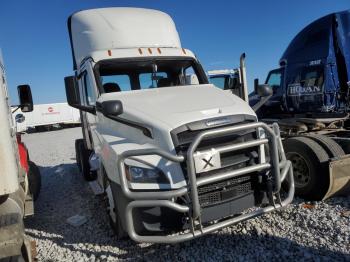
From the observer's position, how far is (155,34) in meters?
5.88

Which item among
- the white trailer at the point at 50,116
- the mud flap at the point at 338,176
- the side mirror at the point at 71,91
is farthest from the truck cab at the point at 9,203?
the white trailer at the point at 50,116

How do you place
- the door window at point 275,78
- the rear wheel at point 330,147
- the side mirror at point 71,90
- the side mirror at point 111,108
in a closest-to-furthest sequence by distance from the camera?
the side mirror at point 111,108, the side mirror at point 71,90, the rear wheel at point 330,147, the door window at point 275,78

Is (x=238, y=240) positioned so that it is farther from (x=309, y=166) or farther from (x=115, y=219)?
(x=309, y=166)

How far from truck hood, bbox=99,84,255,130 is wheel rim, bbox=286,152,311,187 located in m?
1.59

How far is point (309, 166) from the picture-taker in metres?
4.87

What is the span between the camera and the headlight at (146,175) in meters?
3.30

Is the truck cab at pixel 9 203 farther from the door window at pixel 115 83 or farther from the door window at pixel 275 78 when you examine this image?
the door window at pixel 275 78

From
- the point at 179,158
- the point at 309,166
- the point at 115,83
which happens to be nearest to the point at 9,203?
the point at 179,158

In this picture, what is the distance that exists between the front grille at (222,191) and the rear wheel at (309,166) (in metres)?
1.62

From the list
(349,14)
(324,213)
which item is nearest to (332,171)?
(324,213)

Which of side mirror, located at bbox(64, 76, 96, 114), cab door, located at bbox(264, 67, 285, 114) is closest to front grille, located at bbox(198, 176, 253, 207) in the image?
side mirror, located at bbox(64, 76, 96, 114)

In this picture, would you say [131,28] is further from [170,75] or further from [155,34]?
[170,75]

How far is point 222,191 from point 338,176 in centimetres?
221

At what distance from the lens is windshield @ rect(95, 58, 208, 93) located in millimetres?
5109
